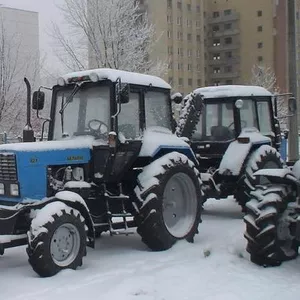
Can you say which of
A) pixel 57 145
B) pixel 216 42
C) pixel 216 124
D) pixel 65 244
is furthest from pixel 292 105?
pixel 216 42

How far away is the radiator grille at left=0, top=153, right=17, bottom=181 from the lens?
6934 mm

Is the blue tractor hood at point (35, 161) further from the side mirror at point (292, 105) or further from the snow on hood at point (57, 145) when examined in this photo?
the side mirror at point (292, 105)

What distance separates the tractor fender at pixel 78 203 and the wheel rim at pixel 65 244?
286mm

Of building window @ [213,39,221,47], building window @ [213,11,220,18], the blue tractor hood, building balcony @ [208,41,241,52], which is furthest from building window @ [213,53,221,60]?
the blue tractor hood

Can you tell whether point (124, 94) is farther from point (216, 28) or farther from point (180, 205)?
point (216, 28)

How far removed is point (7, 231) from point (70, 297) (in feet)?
4.56

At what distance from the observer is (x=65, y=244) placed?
22.2ft

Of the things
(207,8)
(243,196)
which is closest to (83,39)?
(243,196)

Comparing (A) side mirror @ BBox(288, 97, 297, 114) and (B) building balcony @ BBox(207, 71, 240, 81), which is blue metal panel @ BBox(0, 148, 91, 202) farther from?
(B) building balcony @ BBox(207, 71, 240, 81)

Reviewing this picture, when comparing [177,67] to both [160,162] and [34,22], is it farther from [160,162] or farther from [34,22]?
[160,162]

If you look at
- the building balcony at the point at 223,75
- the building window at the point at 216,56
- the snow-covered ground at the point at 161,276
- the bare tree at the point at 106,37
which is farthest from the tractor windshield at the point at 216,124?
the building window at the point at 216,56

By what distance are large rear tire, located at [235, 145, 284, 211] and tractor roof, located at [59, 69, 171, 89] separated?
2369mm

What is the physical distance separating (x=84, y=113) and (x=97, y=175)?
0.88 meters

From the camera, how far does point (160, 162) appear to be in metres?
7.96
